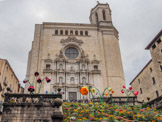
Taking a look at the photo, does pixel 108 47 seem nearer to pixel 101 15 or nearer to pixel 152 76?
pixel 101 15

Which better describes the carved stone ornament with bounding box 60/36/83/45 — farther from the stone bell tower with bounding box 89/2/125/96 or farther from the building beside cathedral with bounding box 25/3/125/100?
the stone bell tower with bounding box 89/2/125/96

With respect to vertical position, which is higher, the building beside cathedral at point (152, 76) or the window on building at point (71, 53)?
the window on building at point (71, 53)

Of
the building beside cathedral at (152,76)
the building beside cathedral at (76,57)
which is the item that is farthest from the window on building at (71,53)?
the building beside cathedral at (152,76)

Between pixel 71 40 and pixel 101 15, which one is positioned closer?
pixel 71 40

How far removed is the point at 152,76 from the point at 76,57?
45.0ft

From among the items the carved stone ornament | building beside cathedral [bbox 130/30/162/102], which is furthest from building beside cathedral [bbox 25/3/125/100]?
building beside cathedral [bbox 130/30/162/102]

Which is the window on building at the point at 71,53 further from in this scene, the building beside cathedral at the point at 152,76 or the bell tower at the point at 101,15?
the building beside cathedral at the point at 152,76

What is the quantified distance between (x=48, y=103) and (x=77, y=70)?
19543 millimetres

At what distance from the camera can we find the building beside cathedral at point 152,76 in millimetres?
23828

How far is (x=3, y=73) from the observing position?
24.6 m

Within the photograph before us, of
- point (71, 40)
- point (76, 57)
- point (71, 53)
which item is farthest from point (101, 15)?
point (76, 57)

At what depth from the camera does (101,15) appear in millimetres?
35906

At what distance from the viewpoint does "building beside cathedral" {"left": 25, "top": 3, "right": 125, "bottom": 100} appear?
2777cm

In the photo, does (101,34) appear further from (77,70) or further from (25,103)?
(25,103)
